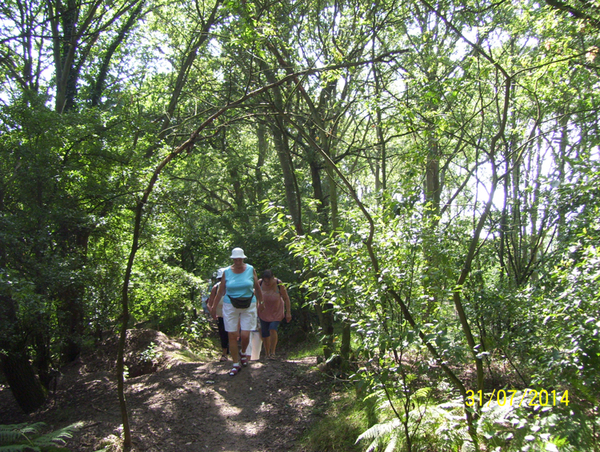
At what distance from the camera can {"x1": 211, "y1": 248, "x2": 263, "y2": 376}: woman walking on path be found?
6.79 m

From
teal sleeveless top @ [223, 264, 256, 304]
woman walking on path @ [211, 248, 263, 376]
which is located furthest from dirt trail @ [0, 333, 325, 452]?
teal sleeveless top @ [223, 264, 256, 304]

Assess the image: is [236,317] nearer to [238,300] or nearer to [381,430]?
[238,300]

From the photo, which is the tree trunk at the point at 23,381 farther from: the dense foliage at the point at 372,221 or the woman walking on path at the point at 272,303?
the woman walking on path at the point at 272,303

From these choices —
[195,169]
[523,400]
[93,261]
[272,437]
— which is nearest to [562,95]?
[523,400]

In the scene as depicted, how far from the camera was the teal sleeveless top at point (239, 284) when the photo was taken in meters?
6.79

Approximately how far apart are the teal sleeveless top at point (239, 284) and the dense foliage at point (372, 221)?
99 centimetres

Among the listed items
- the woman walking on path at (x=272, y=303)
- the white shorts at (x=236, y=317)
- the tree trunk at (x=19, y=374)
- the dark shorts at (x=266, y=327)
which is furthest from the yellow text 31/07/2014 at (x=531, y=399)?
the tree trunk at (x=19, y=374)

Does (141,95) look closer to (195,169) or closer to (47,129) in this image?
(195,169)

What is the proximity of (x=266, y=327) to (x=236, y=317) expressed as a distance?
1.06 meters

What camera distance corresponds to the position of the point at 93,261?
24.0 feet

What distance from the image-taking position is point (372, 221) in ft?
11.6

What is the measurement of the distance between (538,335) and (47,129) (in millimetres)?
7205

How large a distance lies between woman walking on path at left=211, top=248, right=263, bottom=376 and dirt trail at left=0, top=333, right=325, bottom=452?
0.34m

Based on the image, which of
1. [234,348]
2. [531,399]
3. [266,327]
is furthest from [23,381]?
[531,399]
